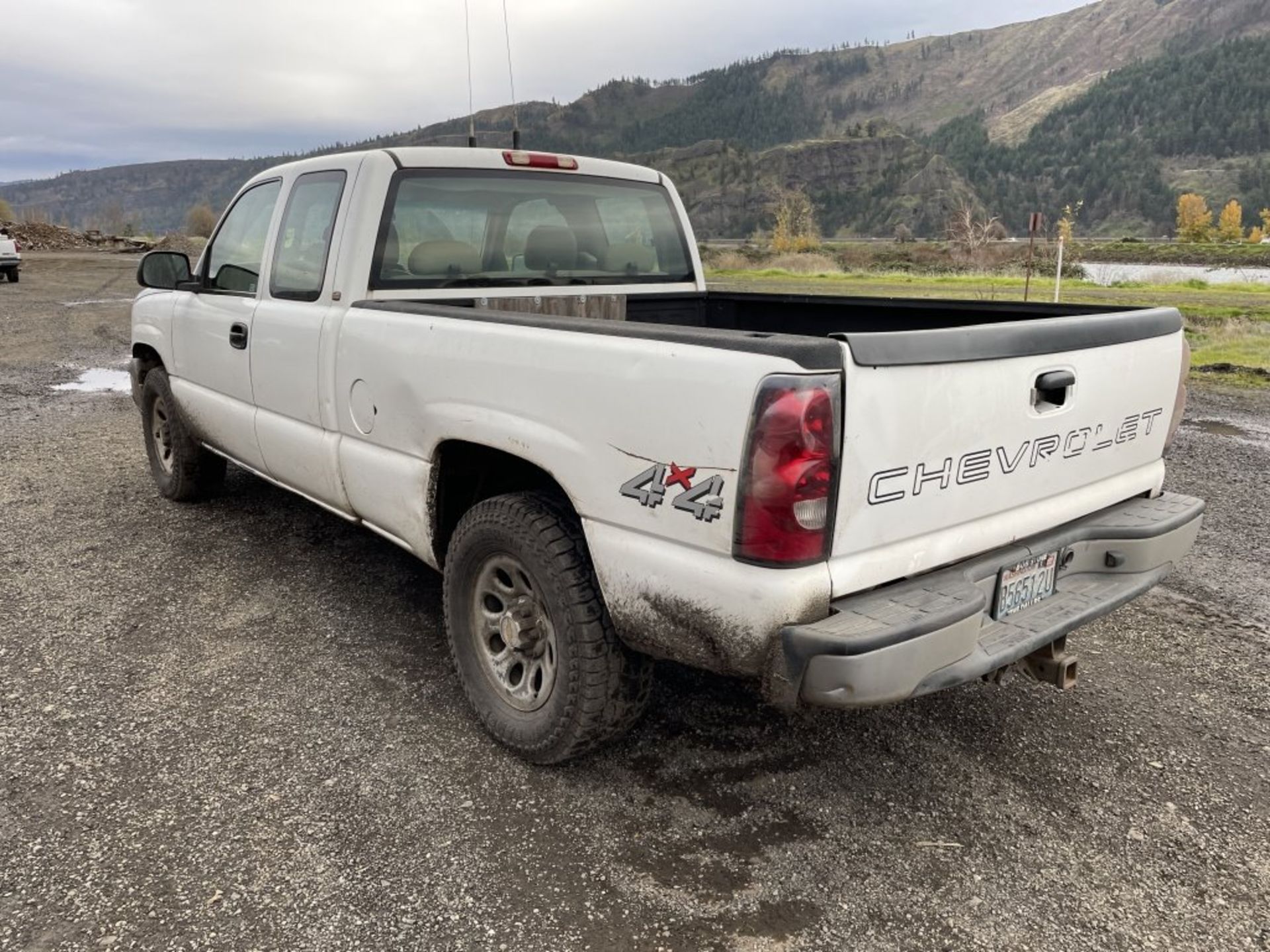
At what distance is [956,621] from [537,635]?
4.32 ft

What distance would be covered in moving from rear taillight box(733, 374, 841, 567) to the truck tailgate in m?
0.05

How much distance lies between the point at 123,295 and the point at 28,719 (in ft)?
69.4

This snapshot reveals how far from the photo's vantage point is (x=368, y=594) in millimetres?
4445

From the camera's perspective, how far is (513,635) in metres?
3.01

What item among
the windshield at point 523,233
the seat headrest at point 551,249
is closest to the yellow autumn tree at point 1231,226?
the windshield at point 523,233

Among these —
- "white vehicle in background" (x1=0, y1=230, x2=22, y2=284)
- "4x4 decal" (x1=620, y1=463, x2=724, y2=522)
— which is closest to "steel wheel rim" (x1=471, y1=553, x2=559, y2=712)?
"4x4 decal" (x1=620, y1=463, x2=724, y2=522)

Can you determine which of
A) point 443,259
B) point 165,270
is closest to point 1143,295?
point 443,259

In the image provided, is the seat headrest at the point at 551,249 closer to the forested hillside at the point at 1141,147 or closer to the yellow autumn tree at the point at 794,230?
the yellow autumn tree at the point at 794,230

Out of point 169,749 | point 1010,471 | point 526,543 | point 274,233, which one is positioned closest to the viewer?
point 1010,471

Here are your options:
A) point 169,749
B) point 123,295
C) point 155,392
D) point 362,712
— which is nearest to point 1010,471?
point 362,712

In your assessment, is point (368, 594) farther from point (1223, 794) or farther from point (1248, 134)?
point (1248, 134)

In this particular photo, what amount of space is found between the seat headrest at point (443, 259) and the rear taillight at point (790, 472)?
2.15 metres

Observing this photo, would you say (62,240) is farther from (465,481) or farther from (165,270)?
(465,481)

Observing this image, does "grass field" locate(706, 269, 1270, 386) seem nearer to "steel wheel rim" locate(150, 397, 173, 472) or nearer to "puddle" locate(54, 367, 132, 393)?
"steel wheel rim" locate(150, 397, 173, 472)
